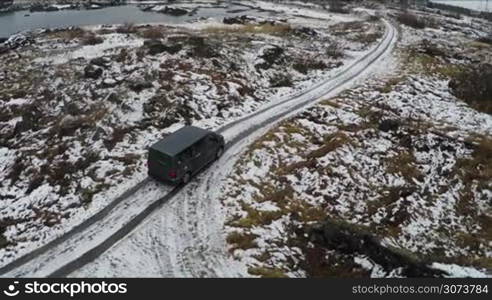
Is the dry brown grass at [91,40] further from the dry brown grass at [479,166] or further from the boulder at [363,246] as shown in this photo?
the dry brown grass at [479,166]

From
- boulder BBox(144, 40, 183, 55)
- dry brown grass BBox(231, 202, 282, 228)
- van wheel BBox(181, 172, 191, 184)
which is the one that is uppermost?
boulder BBox(144, 40, 183, 55)

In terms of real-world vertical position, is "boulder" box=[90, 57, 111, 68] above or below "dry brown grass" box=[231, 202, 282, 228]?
above

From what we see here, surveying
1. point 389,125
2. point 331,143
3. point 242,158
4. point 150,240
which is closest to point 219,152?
point 242,158

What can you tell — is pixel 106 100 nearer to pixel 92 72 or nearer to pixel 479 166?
pixel 92 72

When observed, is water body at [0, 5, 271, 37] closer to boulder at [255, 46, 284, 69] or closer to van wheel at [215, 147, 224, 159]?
boulder at [255, 46, 284, 69]

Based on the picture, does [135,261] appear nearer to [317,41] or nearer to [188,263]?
[188,263]

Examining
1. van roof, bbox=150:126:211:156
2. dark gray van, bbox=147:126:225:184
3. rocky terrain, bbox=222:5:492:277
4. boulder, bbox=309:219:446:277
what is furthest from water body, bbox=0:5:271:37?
boulder, bbox=309:219:446:277

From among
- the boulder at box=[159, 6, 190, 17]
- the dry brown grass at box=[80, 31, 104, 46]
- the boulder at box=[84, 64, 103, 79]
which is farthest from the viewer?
the boulder at box=[159, 6, 190, 17]
